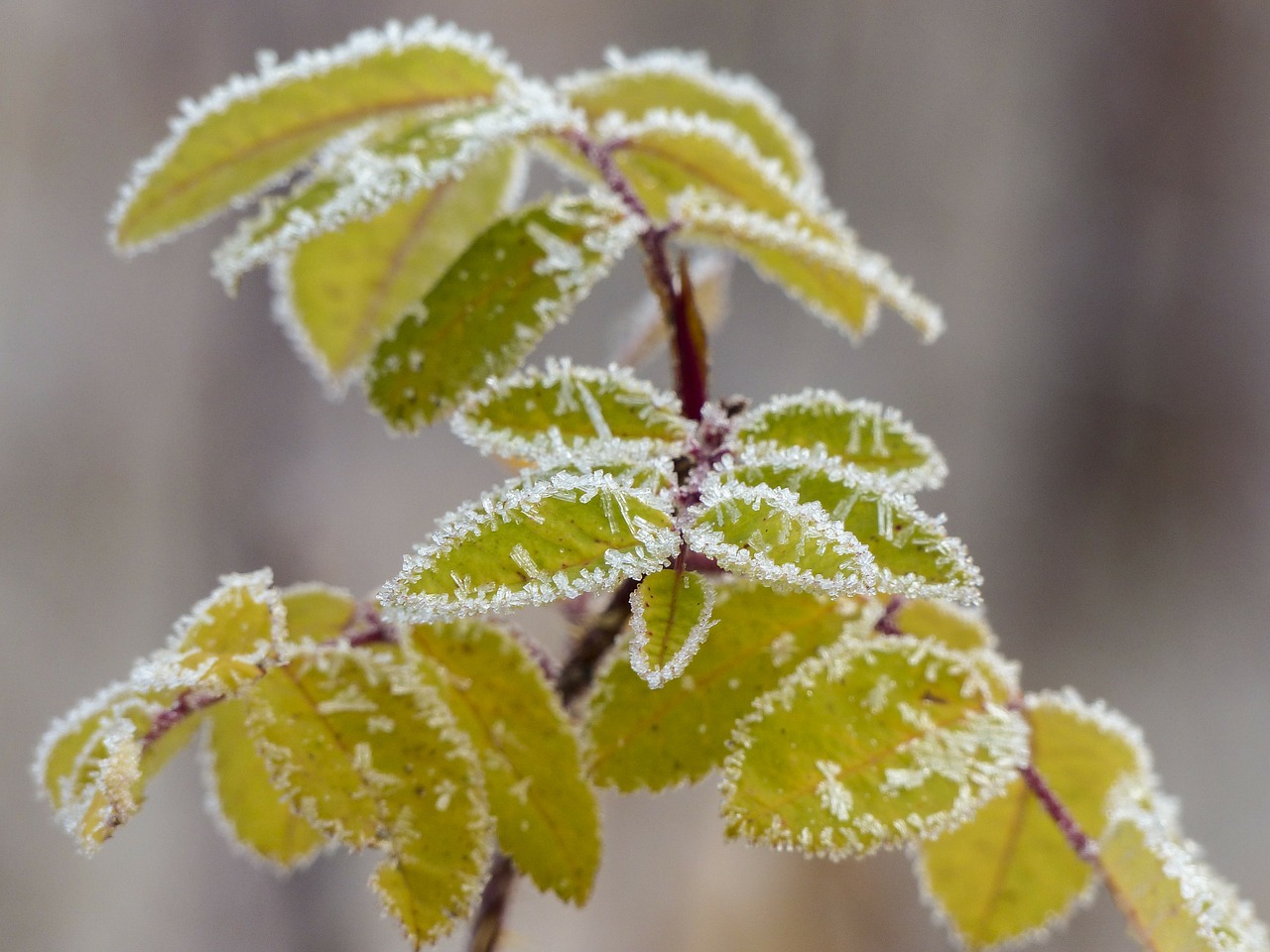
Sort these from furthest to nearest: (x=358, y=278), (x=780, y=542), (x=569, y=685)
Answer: (x=358, y=278) → (x=569, y=685) → (x=780, y=542)

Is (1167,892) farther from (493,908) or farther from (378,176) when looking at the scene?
(378,176)

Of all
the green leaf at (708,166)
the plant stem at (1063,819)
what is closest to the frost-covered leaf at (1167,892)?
the plant stem at (1063,819)

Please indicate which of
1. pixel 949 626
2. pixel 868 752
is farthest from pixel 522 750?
pixel 949 626

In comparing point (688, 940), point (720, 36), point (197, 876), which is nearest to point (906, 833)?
point (197, 876)

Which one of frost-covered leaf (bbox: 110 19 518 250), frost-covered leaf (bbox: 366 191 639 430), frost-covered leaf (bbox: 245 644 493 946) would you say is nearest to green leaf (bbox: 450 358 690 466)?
frost-covered leaf (bbox: 366 191 639 430)

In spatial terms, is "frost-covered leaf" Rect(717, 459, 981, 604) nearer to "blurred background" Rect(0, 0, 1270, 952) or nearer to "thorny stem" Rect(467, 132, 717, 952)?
"thorny stem" Rect(467, 132, 717, 952)
